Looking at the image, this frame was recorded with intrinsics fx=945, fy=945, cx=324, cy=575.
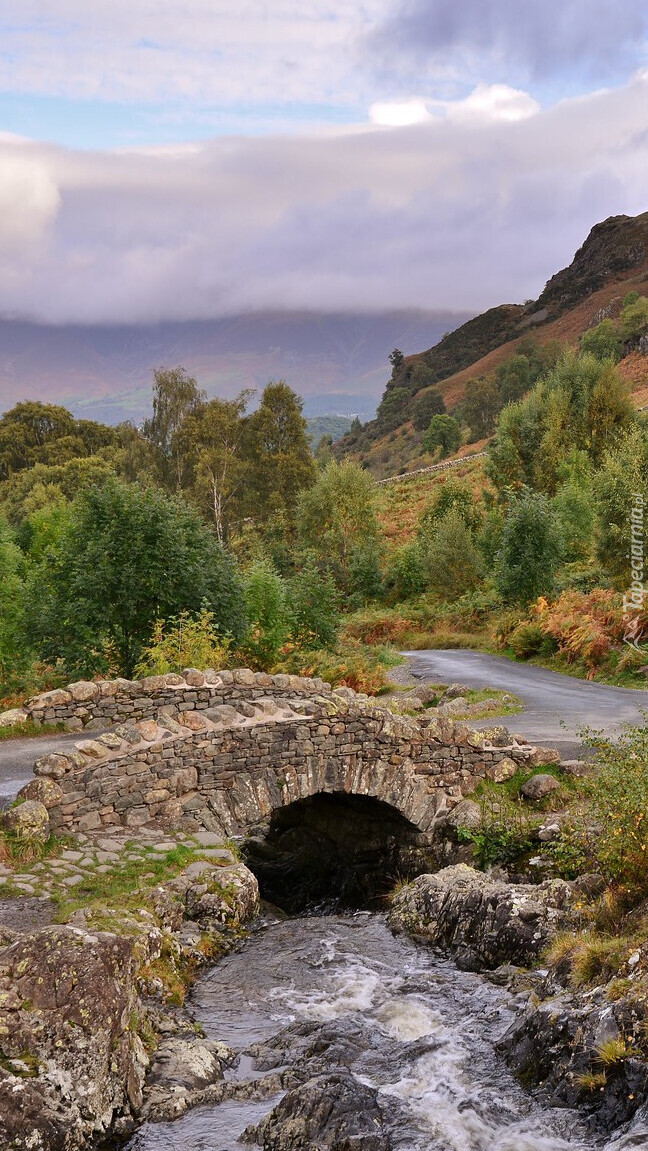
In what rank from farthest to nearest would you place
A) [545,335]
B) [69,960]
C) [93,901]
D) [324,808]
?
[545,335] → [324,808] → [93,901] → [69,960]

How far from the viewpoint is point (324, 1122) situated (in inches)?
272

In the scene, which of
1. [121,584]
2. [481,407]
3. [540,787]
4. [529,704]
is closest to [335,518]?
[529,704]

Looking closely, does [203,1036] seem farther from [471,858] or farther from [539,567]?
[539,567]

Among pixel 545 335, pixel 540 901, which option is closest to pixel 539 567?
pixel 540 901

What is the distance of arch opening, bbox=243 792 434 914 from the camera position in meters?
13.5

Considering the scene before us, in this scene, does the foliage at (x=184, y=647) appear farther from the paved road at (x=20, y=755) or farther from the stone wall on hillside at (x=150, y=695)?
the paved road at (x=20, y=755)

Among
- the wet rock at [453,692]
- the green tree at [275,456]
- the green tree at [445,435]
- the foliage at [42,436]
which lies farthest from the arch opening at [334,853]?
→ the green tree at [445,435]

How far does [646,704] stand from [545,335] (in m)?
107

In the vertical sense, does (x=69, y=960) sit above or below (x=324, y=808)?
above

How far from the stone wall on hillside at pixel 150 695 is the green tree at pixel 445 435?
7619cm

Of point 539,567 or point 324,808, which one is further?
point 539,567

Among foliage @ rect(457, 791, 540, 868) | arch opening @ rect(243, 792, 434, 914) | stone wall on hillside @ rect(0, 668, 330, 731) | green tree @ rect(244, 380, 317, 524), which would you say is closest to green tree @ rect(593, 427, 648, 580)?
arch opening @ rect(243, 792, 434, 914)

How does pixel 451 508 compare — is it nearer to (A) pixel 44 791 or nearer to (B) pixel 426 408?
(A) pixel 44 791

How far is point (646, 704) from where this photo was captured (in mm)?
19922
